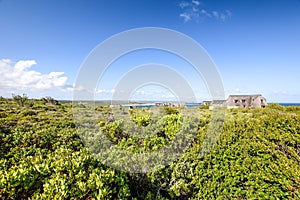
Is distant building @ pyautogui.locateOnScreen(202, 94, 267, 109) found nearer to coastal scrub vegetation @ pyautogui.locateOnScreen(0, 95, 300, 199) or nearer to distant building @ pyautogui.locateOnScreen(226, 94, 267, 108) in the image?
distant building @ pyautogui.locateOnScreen(226, 94, 267, 108)

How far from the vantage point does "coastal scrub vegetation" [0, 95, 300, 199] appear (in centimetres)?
306

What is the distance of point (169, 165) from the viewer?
4.96 meters

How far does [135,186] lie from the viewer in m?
4.79

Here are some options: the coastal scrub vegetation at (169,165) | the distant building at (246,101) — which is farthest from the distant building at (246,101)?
the coastal scrub vegetation at (169,165)

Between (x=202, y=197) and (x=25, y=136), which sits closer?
(x=202, y=197)

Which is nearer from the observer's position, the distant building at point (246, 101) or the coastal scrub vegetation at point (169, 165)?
the coastal scrub vegetation at point (169, 165)

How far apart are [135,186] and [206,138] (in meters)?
2.25

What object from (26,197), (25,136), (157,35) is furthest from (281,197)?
(25,136)

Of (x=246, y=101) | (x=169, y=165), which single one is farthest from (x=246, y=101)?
(x=169, y=165)

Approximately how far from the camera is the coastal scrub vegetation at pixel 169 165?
3.06m

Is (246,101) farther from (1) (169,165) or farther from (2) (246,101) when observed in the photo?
(1) (169,165)

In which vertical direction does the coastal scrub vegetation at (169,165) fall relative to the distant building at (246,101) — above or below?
below

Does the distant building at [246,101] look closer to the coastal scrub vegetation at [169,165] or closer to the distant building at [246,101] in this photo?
the distant building at [246,101]

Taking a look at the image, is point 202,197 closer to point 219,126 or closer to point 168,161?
point 168,161
